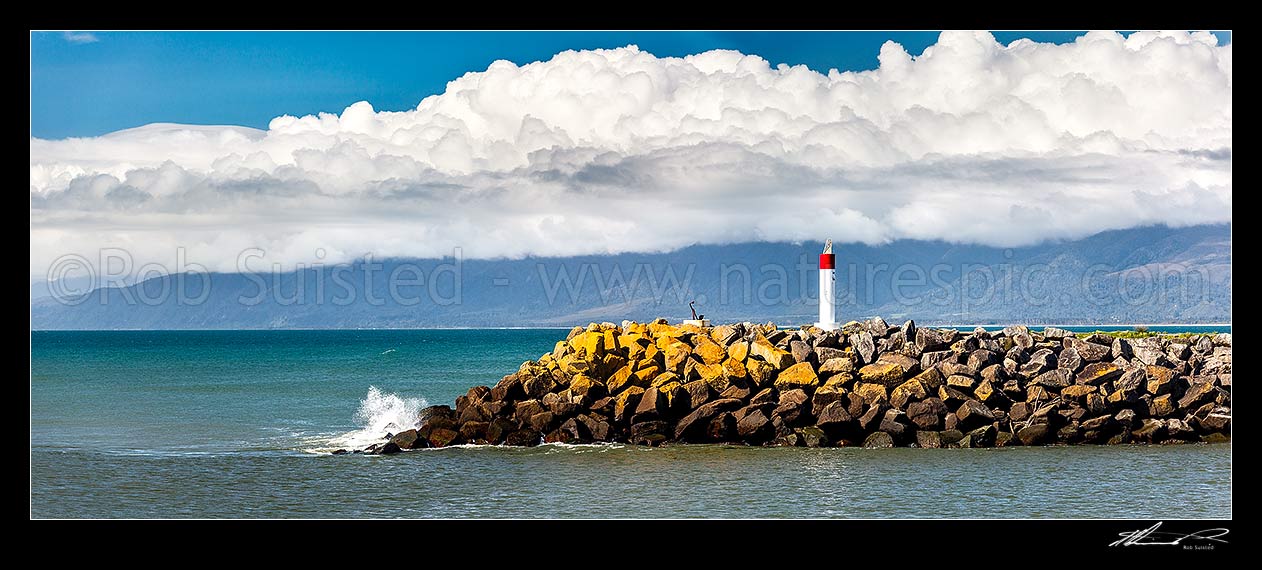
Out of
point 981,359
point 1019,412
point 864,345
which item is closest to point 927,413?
point 1019,412

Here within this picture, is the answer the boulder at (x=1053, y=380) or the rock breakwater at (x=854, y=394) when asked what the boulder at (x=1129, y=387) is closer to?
the rock breakwater at (x=854, y=394)

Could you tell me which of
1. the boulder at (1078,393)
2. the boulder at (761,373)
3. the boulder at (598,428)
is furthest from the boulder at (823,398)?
the boulder at (1078,393)

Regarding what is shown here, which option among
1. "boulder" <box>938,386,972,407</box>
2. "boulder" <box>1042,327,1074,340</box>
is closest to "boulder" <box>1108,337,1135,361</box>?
"boulder" <box>1042,327,1074,340</box>

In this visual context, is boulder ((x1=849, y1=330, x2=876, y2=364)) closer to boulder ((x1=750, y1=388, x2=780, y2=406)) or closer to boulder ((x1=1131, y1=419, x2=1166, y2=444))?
boulder ((x1=750, y1=388, x2=780, y2=406))

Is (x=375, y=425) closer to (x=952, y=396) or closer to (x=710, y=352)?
(x=710, y=352)

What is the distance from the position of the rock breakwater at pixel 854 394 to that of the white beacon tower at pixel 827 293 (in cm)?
202

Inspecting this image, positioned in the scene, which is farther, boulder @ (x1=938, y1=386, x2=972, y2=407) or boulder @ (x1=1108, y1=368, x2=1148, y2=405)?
boulder @ (x1=1108, y1=368, x2=1148, y2=405)

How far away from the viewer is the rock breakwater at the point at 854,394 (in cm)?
1875

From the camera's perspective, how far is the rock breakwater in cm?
1875

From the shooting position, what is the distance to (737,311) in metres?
108
